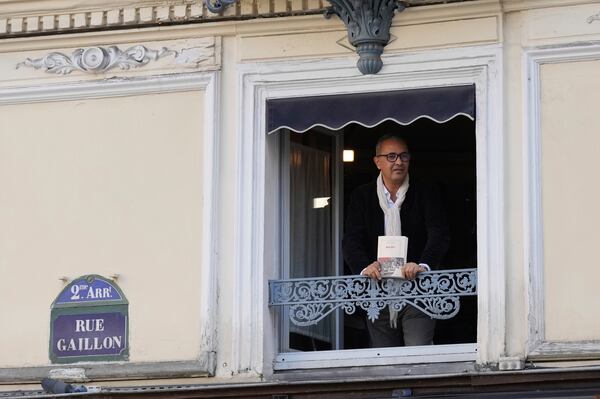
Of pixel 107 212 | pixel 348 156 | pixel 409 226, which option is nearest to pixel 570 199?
pixel 409 226

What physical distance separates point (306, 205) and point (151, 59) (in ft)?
5.12

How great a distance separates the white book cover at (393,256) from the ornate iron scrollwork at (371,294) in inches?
2.9

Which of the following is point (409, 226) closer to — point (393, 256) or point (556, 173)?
point (393, 256)

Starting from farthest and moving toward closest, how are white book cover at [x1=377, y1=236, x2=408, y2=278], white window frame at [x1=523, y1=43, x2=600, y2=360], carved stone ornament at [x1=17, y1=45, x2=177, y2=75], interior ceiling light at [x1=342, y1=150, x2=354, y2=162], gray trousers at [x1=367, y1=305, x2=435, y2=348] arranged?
1. interior ceiling light at [x1=342, y1=150, x2=354, y2=162]
2. carved stone ornament at [x1=17, y1=45, x2=177, y2=75]
3. gray trousers at [x1=367, y1=305, x2=435, y2=348]
4. white book cover at [x1=377, y1=236, x2=408, y2=278]
5. white window frame at [x1=523, y1=43, x2=600, y2=360]

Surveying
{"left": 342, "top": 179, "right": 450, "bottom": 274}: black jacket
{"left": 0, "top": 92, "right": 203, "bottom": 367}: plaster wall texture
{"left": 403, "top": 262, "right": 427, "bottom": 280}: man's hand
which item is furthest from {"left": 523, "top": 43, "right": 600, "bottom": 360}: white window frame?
{"left": 0, "top": 92, "right": 203, "bottom": 367}: plaster wall texture

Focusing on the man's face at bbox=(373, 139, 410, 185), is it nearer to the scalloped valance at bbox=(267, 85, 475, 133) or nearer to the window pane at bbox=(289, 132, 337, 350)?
the scalloped valance at bbox=(267, 85, 475, 133)

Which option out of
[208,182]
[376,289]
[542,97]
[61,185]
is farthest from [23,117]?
[542,97]

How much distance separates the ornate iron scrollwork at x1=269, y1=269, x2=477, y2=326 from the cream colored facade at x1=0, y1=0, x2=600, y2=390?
0.18 meters

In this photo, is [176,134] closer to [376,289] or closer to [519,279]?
[376,289]

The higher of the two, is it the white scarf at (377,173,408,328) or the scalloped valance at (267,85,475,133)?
the scalloped valance at (267,85,475,133)

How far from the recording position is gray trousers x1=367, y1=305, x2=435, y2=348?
1395cm

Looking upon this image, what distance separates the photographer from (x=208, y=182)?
14.1 meters

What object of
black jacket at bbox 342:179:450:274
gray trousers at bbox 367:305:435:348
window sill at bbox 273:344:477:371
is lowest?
window sill at bbox 273:344:477:371

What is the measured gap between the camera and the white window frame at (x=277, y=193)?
44.1ft
